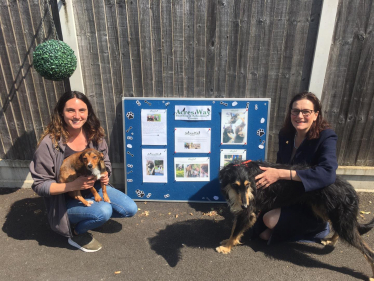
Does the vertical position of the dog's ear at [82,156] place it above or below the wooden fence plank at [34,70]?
below

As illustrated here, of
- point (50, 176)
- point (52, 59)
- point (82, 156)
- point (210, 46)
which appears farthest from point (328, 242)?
point (52, 59)

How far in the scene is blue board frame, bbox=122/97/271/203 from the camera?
382cm

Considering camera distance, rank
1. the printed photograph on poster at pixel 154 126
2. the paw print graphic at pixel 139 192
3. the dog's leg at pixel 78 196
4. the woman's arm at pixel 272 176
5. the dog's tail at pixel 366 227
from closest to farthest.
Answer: the woman's arm at pixel 272 176, the dog's tail at pixel 366 227, the dog's leg at pixel 78 196, the printed photograph on poster at pixel 154 126, the paw print graphic at pixel 139 192

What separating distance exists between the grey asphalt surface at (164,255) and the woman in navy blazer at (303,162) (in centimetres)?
30

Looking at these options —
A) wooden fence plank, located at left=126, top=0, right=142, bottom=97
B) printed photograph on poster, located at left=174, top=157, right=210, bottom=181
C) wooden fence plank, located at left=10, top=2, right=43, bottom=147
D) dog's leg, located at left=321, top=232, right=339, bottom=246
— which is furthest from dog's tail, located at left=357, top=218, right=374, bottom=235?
wooden fence plank, located at left=10, top=2, right=43, bottom=147

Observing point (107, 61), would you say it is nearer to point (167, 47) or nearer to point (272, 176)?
point (167, 47)

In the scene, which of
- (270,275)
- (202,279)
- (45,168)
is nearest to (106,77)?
(45,168)

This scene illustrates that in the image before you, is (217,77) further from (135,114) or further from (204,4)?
(135,114)

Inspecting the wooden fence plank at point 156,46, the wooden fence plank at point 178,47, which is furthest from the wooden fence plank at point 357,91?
the wooden fence plank at point 156,46

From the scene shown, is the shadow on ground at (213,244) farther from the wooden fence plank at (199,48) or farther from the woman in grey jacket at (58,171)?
the wooden fence plank at (199,48)

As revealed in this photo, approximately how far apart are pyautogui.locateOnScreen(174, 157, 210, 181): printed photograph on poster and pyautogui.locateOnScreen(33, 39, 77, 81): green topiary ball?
203cm

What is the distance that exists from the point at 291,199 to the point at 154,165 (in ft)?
6.84

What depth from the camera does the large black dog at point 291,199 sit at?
2693mm

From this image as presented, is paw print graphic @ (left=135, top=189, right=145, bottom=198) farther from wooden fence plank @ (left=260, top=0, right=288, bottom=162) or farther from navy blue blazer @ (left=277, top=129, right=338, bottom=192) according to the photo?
navy blue blazer @ (left=277, top=129, right=338, bottom=192)
